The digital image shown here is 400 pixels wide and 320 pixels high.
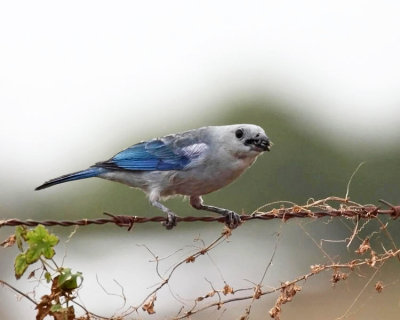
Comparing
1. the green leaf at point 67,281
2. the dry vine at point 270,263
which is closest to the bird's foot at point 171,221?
the dry vine at point 270,263

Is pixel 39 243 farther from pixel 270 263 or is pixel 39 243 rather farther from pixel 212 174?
pixel 212 174

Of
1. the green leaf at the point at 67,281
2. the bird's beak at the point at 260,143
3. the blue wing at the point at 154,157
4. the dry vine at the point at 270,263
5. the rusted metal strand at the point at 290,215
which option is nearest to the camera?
the green leaf at the point at 67,281

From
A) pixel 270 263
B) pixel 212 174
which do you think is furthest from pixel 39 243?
pixel 212 174

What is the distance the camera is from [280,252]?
122 feet

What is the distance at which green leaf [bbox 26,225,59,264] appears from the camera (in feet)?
22.0

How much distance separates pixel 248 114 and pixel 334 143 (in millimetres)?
4678

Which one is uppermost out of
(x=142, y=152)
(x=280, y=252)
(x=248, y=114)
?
(x=142, y=152)

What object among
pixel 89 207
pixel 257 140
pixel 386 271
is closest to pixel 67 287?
pixel 257 140

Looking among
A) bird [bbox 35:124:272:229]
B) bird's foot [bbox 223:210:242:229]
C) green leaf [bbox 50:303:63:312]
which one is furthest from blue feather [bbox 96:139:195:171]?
green leaf [bbox 50:303:63:312]

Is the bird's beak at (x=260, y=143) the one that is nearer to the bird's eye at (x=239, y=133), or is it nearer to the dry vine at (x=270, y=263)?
the bird's eye at (x=239, y=133)

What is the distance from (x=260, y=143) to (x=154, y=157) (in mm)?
963

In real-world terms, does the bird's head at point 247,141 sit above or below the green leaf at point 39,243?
below

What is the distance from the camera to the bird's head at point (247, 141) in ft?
30.2

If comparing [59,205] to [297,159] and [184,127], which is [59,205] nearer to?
[184,127]
